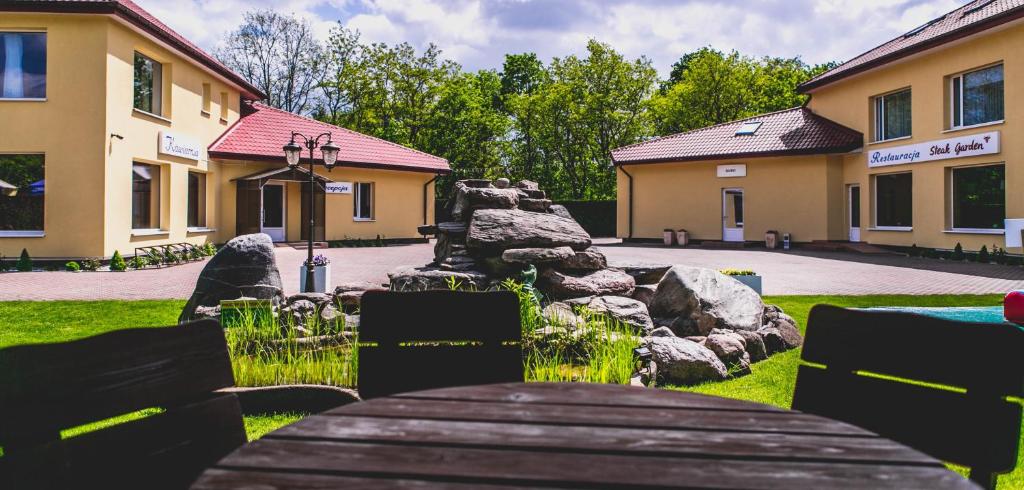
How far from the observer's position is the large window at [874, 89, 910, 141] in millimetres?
18906

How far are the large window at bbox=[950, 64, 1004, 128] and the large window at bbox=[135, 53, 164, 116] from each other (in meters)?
20.8

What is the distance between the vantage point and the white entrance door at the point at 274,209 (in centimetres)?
2172

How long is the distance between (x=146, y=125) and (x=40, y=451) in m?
17.0

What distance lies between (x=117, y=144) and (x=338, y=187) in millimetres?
8494

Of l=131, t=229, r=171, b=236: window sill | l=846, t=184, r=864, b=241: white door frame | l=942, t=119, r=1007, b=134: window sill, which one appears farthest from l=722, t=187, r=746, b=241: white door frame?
l=131, t=229, r=171, b=236: window sill

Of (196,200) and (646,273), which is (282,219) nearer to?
(196,200)

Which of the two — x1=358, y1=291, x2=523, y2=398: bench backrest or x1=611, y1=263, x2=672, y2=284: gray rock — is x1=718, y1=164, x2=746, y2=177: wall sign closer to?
x1=611, y1=263, x2=672, y2=284: gray rock

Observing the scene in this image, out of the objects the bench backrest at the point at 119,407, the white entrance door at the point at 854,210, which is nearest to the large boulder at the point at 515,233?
the bench backrest at the point at 119,407

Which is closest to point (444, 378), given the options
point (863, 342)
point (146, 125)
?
point (863, 342)

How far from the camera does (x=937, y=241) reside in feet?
57.0

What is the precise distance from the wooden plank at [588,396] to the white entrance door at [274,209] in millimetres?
21215

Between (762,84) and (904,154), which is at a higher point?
(762,84)

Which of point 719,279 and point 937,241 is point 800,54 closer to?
point 937,241

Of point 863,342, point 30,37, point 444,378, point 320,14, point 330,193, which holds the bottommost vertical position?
point 444,378
